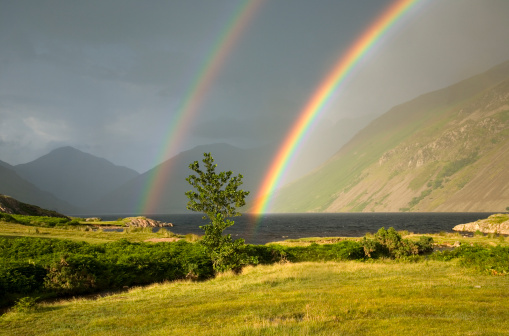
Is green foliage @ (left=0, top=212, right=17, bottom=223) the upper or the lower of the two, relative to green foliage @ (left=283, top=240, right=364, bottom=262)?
upper

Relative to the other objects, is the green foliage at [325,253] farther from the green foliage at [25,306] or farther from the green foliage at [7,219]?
the green foliage at [7,219]

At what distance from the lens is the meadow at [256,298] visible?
13.7 meters

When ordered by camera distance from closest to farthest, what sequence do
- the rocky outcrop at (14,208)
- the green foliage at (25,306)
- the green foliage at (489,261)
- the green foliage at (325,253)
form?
the green foliage at (25,306) < the green foliage at (489,261) < the green foliage at (325,253) < the rocky outcrop at (14,208)

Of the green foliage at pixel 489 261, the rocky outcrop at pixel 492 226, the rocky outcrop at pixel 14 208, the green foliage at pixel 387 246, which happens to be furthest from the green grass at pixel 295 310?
the rocky outcrop at pixel 492 226

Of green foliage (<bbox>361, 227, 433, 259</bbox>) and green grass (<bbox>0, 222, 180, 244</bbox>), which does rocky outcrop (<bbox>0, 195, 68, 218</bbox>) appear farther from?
green foliage (<bbox>361, 227, 433, 259</bbox>)

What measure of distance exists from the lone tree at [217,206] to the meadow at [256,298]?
66.1 inches

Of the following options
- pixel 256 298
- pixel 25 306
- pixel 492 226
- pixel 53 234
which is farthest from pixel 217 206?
pixel 492 226

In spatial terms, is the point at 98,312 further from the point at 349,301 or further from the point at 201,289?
the point at 349,301

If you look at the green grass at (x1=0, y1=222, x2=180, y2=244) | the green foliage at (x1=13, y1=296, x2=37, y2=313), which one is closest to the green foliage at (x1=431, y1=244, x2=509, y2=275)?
the green foliage at (x1=13, y1=296, x2=37, y2=313)

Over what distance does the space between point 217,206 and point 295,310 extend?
20.6 meters

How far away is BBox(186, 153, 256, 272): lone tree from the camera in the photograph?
34281mm

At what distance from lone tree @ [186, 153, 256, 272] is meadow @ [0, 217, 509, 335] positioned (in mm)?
1679

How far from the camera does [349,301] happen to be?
17.8m

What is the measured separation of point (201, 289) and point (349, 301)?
11.1 m
